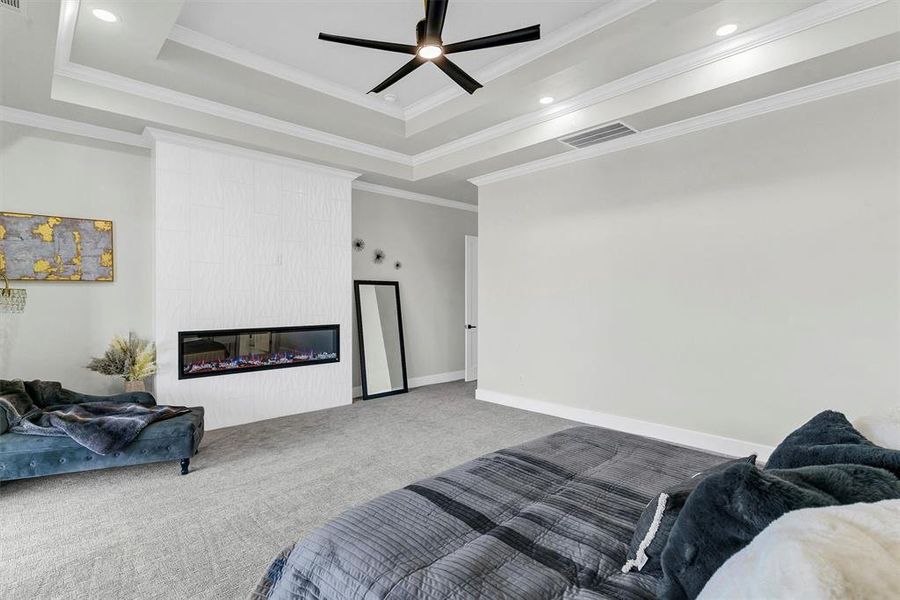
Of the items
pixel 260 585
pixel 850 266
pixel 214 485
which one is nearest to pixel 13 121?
pixel 214 485

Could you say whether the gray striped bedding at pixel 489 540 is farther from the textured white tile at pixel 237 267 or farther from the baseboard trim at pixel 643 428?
the textured white tile at pixel 237 267

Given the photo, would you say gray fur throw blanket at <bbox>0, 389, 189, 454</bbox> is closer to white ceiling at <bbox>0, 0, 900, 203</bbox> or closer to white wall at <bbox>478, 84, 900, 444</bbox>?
white ceiling at <bbox>0, 0, 900, 203</bbox>

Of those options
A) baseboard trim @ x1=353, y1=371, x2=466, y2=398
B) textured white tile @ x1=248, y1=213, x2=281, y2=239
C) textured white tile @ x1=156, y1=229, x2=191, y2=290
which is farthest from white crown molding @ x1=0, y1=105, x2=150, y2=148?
baseboard trim @ x1=353, y1=371, x2=466, y2=398

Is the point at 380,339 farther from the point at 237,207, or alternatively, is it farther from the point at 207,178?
the point at 207,178

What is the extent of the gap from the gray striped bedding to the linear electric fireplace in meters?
3.62

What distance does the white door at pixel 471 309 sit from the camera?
6.75m

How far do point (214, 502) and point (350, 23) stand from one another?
Result: 3.51 m

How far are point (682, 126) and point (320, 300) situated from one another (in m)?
4.18

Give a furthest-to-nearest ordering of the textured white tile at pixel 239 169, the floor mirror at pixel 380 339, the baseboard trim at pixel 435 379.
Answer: the baseboard trim at pixel 435 379
the floor mirror at pixel 380 339
the textured white tile at pixel 239 169

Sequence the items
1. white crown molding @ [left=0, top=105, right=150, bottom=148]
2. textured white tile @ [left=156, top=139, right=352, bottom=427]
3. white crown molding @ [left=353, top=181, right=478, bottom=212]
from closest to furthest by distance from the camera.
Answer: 1. white crown molding @ [left=0, top=105, right=150, bottom=148]
2. textured white tile @ [left=156, top=139, right=352, bottom=427]
3. white crown molding @ [left=353, top=181, right=478, bottom=212]

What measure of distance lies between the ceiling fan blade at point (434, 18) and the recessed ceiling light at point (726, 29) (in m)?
1.95

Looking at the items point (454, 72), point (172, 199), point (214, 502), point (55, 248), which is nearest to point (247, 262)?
point (172, 199)

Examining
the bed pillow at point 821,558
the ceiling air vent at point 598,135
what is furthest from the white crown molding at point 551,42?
the bed pillow at point 821,558

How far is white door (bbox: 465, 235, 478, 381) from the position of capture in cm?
675
